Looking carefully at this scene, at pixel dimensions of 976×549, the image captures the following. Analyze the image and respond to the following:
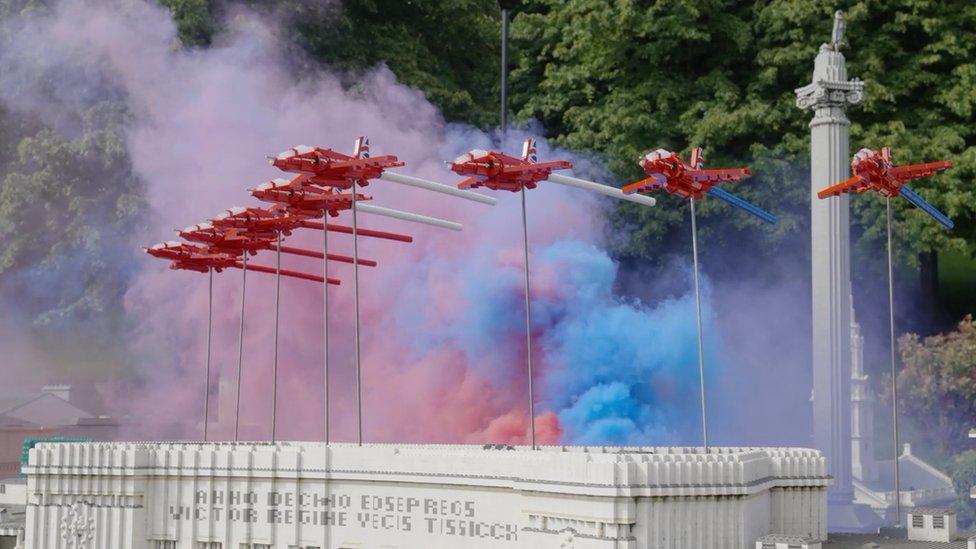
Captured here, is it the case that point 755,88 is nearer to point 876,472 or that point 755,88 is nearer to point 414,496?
point 876,472

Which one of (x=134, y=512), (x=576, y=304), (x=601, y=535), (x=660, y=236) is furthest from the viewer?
(x=660, y=236)

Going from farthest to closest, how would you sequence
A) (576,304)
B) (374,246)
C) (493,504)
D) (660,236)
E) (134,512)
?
1. (660,236)
2. (374,246)
3. (576,304)
4. (134,512)
5. (493,504)

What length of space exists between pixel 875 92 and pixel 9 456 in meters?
37.7

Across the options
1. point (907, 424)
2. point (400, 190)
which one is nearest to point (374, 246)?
point (400, 190)

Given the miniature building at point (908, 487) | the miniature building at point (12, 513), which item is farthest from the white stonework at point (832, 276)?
the miniature building at point (12, 513)

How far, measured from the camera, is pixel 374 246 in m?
62.8

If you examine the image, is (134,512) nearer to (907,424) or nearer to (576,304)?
(576,304)

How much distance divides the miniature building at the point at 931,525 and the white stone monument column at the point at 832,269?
391 inches

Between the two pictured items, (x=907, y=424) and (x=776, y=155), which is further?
(x=776, y=155)

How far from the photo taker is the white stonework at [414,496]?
34125 millimetres

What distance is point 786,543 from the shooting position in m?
34.9

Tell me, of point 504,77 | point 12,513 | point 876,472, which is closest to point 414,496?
point 12,513

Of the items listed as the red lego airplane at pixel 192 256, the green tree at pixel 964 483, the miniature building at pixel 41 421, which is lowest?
the green tree at pixel 964 483

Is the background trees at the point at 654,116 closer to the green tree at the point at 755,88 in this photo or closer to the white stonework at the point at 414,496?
the green tree at the point at 755,88
